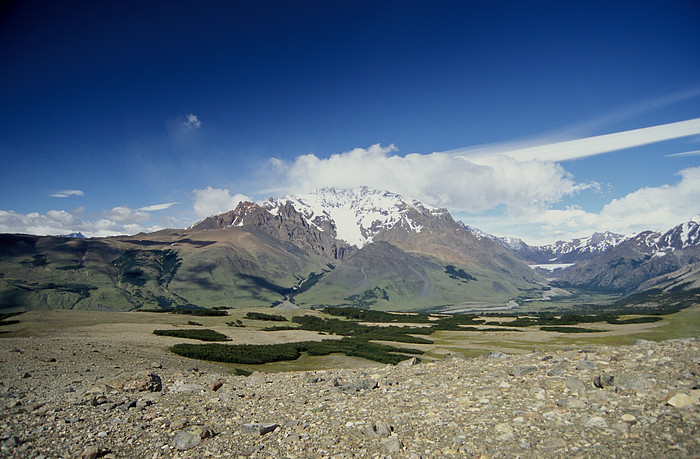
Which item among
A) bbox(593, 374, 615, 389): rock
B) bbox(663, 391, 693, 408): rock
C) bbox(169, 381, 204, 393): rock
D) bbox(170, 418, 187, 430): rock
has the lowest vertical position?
bbox(169, 381, 204, 393): rock

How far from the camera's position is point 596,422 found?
11.8m

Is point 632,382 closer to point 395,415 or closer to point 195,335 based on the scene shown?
point 395,415

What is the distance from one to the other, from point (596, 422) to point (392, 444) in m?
6.49

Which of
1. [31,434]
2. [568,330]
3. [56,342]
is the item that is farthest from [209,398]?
[568,330]

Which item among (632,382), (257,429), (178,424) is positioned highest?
(632,382)

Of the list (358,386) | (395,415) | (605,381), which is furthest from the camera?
(358,386)

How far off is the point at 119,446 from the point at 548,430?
49.9 feet

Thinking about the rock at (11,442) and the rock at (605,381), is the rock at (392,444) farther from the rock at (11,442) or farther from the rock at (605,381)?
the rock at (11,442)

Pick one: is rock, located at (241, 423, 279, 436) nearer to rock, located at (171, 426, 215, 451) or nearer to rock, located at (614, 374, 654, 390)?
rock, located at (171, 426, 215, 451)

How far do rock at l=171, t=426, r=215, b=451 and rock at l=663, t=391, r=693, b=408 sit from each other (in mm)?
16081

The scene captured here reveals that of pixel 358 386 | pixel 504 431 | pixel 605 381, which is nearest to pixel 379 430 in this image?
pixel 504 431

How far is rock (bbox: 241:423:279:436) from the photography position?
14.7m

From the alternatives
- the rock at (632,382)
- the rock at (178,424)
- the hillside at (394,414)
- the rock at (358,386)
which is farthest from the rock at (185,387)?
the rock at (632,382)

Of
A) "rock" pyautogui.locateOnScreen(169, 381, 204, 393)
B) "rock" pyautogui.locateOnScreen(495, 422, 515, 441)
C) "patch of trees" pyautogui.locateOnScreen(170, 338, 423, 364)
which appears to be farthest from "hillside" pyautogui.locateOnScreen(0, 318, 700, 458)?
"patch of trees" pyautogui.locateOnScreen(170, 338, 423, 364)
